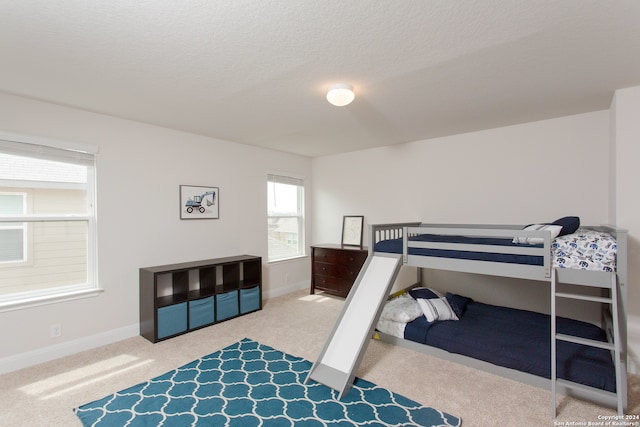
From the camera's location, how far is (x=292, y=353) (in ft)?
10.3

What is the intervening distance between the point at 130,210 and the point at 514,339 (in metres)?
4.04

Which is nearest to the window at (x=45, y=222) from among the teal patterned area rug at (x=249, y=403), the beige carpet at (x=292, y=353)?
the beige carpet at (x=292, y=353)

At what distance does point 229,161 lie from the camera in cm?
460

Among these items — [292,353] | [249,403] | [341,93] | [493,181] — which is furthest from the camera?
[493,181]

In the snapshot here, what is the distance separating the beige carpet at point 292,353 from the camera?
218cm

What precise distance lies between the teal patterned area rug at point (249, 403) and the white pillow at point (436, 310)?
108 cm

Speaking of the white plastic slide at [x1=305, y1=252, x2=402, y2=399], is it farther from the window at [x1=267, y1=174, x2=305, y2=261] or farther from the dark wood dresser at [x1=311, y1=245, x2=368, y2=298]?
the window at [x1=267, y1=174, x2=305, y2=261]

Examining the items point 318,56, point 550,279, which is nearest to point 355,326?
point 550,279

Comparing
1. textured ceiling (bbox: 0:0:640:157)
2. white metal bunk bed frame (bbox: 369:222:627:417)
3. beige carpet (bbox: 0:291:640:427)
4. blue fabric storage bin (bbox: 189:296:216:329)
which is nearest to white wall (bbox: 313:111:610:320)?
textured ceiling (bbox: 0:0:640:157)

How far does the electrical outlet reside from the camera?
3048 millimetres

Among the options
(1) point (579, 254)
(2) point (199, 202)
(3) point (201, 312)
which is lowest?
(3) point (201, 312)

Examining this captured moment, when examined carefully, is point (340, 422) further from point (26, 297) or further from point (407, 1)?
point (26, 297)

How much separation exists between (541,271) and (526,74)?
1487 mm

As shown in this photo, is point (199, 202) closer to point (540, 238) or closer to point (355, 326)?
point (355, 326)
